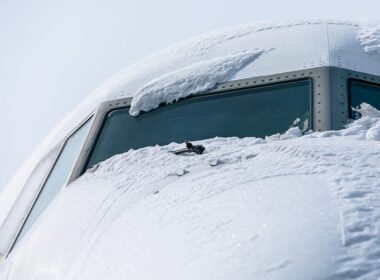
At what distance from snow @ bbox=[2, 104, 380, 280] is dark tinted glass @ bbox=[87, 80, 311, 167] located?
315 mm

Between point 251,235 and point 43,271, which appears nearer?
point 251,235

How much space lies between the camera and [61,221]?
5.30 metres

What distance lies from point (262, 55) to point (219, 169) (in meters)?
2.25

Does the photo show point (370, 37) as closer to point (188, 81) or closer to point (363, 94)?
point (363, 94)

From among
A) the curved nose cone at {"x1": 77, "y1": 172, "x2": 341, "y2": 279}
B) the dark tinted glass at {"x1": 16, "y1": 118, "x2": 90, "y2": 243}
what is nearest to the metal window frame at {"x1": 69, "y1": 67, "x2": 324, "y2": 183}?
the dark tinted glass at {"x1": 16, "y1": 118, "x2": 90, "y2": 243}

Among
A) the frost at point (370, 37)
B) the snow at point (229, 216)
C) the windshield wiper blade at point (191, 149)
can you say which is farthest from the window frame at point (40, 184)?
the frost at point (370, 37)

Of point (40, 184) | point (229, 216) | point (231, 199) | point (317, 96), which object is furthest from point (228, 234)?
point (40, 184)

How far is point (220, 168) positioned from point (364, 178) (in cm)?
88

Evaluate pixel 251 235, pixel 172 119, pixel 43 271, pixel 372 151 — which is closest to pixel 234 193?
pixel 251 235

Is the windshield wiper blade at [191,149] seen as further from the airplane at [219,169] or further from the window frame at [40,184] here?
the window frame at [40,184]

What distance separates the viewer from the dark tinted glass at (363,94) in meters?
6.00

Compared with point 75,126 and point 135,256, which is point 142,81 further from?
point 135,256

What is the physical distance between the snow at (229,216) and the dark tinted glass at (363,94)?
0.31 m

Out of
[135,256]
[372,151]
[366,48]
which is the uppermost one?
[366,48]
